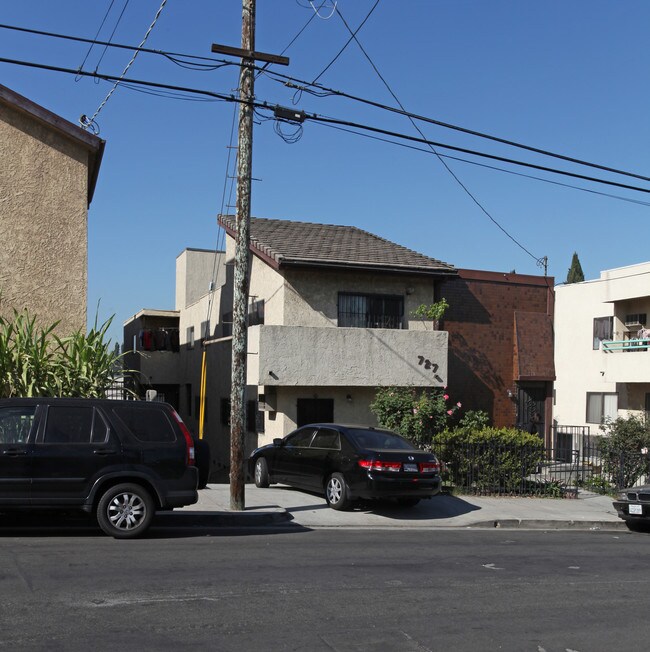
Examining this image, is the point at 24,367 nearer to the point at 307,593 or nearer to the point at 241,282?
the point at 241,282

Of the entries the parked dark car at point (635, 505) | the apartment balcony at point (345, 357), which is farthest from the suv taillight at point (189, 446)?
the apartment balcony at point (345, 357)

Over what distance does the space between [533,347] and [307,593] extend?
63.6 feet

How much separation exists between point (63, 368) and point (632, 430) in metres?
14.7

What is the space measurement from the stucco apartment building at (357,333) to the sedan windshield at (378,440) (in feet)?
20.6

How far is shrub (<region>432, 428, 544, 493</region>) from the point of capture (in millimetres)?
17438

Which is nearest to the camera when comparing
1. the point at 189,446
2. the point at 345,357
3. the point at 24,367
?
the point at 189,446

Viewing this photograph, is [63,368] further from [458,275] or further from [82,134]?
[458,275]

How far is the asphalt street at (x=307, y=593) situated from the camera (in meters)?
6.78

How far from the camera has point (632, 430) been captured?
21578 mm

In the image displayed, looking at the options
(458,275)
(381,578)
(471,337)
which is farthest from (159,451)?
(471,337)

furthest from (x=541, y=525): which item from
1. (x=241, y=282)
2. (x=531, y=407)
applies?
(x=531, y=407)

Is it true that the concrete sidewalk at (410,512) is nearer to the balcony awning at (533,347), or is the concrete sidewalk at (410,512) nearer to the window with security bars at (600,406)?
the balcony awning at (533,347)

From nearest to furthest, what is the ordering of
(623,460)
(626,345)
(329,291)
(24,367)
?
(24,367) < (623,460) < (329,291) < (626,345)

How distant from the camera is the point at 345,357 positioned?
21500 mm
